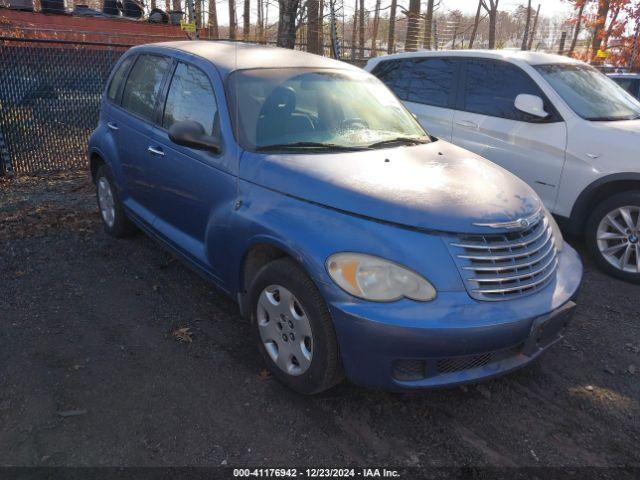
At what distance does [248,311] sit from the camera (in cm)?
314

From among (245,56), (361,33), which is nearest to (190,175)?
(245,56)

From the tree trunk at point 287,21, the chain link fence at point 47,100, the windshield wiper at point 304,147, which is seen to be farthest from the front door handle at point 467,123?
the chain link fence at point 47,100

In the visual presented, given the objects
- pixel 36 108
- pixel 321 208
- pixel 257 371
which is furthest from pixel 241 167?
pixel 36 108

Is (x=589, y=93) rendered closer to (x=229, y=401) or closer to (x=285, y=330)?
(x=285, y=330)

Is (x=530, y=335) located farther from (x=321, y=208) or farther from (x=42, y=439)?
(x=42, y=439)

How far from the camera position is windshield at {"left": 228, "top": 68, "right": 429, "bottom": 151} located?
3.31 metres

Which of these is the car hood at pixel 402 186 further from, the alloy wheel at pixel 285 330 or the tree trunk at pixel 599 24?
the tree trunk at pixel 599 24

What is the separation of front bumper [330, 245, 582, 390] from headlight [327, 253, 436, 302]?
0.13ft

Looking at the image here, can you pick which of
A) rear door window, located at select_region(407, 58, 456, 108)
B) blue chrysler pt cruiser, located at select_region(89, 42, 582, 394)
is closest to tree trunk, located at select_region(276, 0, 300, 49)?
rear door window, located at select_region(407, 58, 456, 108)

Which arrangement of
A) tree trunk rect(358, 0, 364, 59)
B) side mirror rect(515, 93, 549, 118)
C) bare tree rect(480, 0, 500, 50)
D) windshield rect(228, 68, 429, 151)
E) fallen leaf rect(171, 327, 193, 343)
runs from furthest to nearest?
1. bare tree rect(480, 0, 500, 50)
2. tree trunk rect(358, 0, 364, 59)
3. side mirror rect(515, 93, 549, 118)
4. fallen leaf rect(171, 327, 193, 343)
5. windshield rect(228, 68, 429, 151)

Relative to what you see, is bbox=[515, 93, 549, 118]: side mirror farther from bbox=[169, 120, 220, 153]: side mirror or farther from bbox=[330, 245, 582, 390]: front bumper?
bbox=[169, 120, 220, 153]: side mirror

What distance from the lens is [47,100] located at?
24.8ft

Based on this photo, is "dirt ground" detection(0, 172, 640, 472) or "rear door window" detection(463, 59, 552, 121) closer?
"dirt ground" detection(0, 172, 640, 472)

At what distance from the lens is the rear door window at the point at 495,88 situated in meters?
5.28
